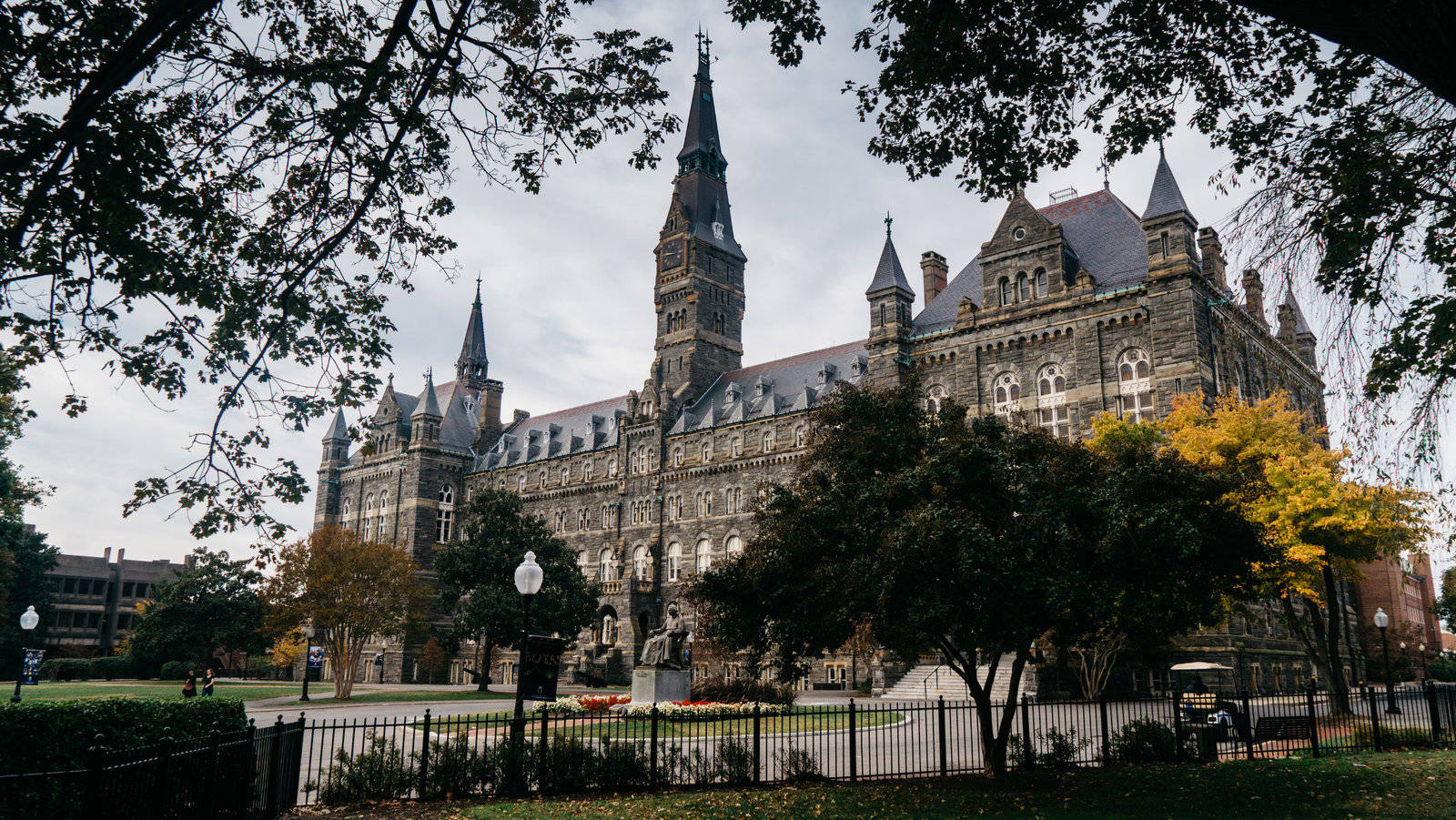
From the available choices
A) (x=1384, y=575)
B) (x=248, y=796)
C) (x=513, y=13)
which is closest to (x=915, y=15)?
(x=513, y=13)

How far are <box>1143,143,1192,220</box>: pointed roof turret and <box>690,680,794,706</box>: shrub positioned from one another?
23.7m

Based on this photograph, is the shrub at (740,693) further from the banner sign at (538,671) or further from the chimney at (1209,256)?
the chimney at (1209,256)

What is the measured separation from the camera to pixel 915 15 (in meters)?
10.3

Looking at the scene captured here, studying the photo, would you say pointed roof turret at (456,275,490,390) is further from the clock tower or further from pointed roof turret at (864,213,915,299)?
pointed roof turret at (864,213,915,299)

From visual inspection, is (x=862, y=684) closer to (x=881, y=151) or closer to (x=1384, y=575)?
(x=881, y=151)

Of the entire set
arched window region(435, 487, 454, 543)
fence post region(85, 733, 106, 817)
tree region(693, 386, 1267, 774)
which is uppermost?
arched window region(435, 487, 454, 543)

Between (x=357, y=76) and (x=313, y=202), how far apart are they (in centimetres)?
170

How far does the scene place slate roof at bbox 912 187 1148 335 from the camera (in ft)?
133

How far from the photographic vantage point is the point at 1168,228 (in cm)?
3809

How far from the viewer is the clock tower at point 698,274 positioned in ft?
218

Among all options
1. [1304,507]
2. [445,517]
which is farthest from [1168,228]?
[445,517]

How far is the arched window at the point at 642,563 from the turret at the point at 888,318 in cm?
2153

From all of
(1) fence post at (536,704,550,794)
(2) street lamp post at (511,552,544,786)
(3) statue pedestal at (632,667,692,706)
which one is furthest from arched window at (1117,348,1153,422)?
(1) fence post at (536,704,550,794)

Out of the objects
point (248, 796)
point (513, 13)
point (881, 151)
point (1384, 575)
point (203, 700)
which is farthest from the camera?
point (1384, 575)
